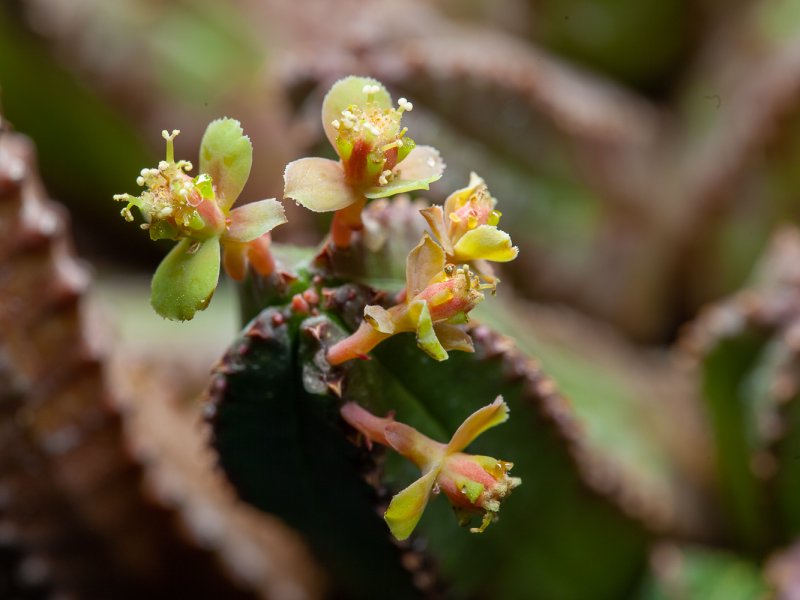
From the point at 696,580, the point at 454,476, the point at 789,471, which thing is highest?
the point at 454,476

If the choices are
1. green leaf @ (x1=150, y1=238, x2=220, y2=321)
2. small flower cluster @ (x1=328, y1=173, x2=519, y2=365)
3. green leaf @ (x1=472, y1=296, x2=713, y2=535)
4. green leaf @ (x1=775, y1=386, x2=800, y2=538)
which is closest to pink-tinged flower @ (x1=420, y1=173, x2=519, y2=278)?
small flower cluster @ (x1=328, y1=173, x2=519, y2=365)

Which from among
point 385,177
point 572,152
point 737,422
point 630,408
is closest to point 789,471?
point 737,422

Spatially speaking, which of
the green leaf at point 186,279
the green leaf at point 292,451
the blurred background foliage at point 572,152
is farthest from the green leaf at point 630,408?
the green leaf at point 186,279

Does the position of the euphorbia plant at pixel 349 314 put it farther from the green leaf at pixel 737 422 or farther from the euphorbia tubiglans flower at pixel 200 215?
the green leaf at pixel 737 422

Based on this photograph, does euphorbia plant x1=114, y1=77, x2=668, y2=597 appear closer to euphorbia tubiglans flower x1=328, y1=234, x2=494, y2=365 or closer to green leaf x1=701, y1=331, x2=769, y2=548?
euphorbia tubiglans flower x1=328, y1=234, x2=494, y2=365

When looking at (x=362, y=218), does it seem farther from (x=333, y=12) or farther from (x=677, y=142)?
(x=333, y=12)

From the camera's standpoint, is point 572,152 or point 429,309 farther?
point 572,152

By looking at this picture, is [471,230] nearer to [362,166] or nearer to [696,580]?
[362,166]
